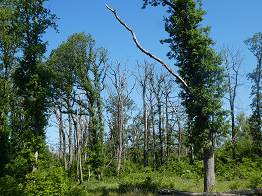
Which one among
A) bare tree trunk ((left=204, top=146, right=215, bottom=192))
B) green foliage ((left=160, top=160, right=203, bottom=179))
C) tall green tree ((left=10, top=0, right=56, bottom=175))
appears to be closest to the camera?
bare tree trunk ((left=204, top=146, right=215, bottom=192))

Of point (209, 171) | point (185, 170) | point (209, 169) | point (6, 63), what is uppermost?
point (6, 63)

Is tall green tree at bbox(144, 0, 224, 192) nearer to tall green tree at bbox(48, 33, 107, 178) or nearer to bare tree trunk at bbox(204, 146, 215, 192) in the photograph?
bare tree trunk at bbox(204, 146, 215, 192)

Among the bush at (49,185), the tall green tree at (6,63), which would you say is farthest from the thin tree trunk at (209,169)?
the tall green tree at (6,63)

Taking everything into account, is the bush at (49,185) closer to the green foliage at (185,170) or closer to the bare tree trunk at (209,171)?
the bare tree trunk at (209,171)

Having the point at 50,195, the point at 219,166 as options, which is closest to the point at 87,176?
the point at 219,166

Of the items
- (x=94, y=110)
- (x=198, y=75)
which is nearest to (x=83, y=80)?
(x=94, y=110)

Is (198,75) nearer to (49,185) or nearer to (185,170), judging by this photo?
(49,185)

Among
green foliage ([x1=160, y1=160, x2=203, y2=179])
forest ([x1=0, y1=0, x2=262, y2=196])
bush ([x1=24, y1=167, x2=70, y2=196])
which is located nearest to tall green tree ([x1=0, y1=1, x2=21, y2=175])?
forest ([x1=0, y1=0, x2=262, y2=196])

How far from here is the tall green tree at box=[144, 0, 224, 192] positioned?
70.8 feet

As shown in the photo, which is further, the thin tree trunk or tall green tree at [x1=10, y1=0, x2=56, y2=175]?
tall green tree at [x1=10, y1=0, x2=56, y2=175]

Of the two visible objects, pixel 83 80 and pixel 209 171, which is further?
pixel 83 80

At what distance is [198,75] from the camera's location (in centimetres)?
2225

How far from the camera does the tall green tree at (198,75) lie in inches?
850

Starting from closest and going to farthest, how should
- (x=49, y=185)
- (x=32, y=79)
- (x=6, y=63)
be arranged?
(x=49, y=185) < (x=32, y=79) < (x=6, y=63)
